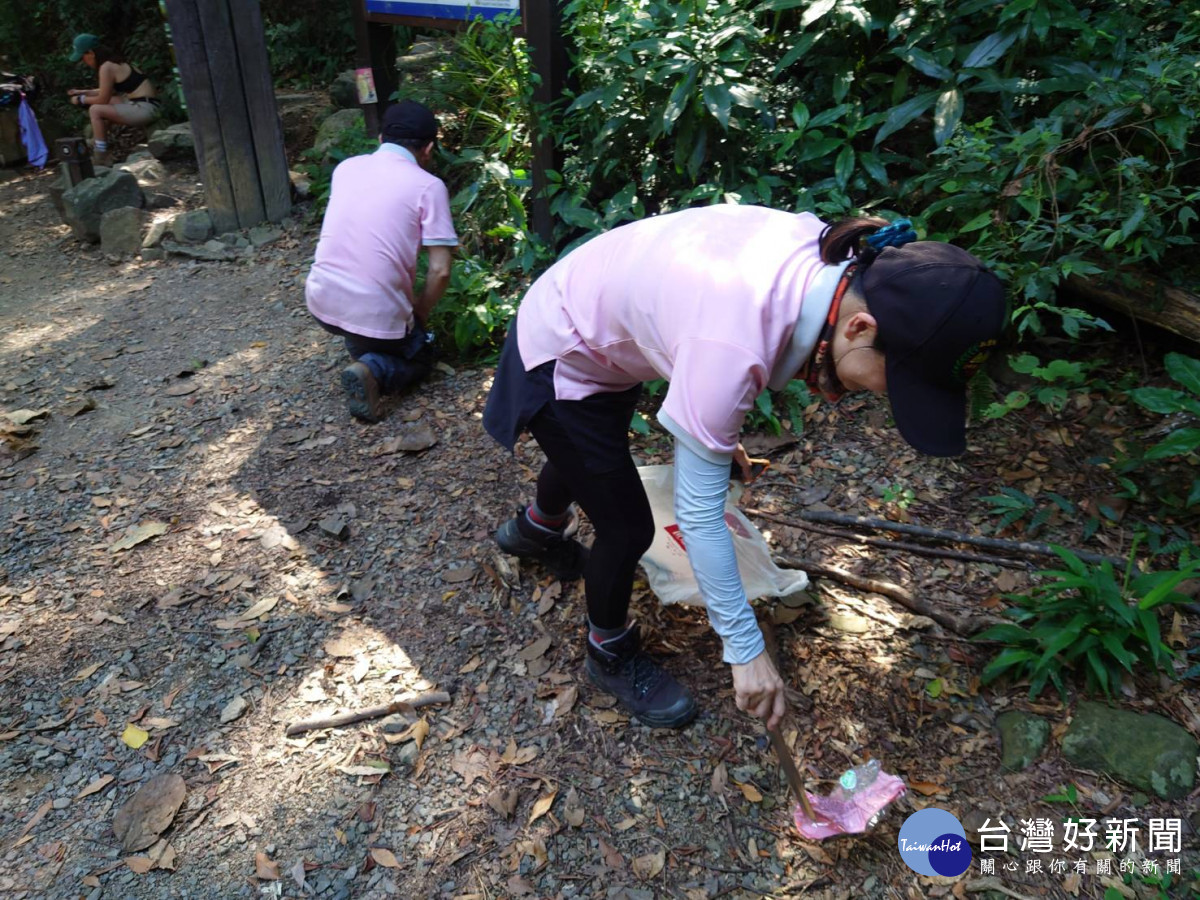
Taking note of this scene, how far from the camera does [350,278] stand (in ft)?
12.6

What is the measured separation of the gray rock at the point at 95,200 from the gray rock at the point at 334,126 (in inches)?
58.7

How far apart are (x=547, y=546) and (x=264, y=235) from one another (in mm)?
4411

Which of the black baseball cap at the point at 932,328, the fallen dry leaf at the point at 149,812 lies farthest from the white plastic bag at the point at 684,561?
the fallen dry leaf at the point at 149,812

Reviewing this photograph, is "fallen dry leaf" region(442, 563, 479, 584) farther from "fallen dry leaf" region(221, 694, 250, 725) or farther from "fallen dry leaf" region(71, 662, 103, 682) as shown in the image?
"fallen dry leaf" region(71, 662, 103, 682)

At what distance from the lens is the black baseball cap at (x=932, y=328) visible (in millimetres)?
1458

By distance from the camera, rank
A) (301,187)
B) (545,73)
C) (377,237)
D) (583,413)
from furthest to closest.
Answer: (301,187) < (545,73) < (377,237) < (583,413)

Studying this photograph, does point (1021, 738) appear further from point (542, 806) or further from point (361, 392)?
point (361, 392)

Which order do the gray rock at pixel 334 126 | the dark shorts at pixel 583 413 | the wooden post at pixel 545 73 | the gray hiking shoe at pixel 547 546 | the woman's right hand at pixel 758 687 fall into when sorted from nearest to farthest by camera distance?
the woman's right hand at pixel 758 687 < the dark shorts at pixel 583 413 < the gray hiking shoe at pixel 547 546 < the wooden post at pixel 545 73 < the gray rock at pixel 334 126

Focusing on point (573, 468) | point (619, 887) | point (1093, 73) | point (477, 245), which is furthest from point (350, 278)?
point (1093, 73)

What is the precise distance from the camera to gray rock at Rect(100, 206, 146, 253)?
20.2ft

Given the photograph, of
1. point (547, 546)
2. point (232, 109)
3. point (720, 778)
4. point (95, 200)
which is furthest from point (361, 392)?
point (95, 200)

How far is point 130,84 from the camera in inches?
335

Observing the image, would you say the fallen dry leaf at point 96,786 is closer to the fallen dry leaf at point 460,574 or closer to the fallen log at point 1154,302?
the fallen dry leaf at point 460,574

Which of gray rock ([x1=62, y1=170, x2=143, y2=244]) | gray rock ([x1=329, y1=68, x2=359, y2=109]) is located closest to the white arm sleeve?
gray rock ([x1=62, y1=170, x2=143, y2=244])
